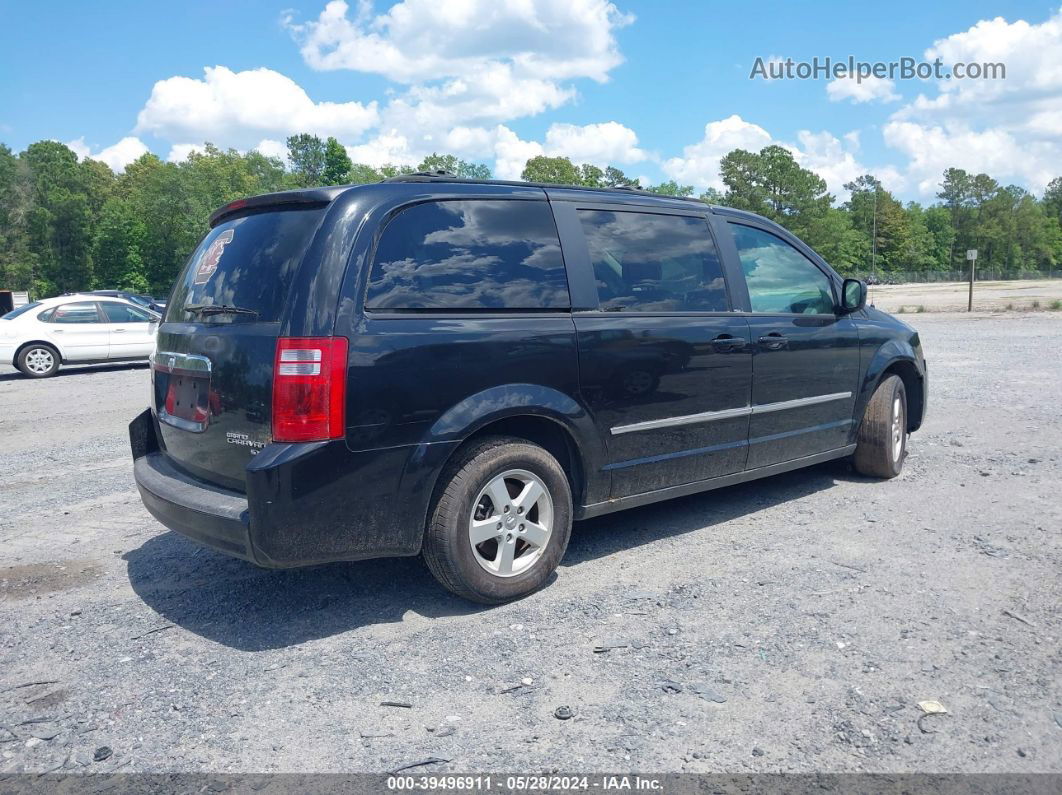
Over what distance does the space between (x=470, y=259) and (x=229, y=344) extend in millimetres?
1179

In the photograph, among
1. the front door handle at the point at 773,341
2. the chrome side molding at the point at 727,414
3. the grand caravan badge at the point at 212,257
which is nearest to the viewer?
the grand caravan badge at the point at 212,257

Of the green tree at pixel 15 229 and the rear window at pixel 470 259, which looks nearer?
the rear window at pixel 470 259

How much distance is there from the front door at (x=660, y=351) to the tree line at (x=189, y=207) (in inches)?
1886

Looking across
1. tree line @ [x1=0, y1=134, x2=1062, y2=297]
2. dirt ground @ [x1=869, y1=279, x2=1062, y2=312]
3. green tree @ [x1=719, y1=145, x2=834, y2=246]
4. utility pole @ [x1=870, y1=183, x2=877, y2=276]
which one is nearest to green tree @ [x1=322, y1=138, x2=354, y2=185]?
tree line @ [x1=0, y1=134, x2=1062, y2=297]

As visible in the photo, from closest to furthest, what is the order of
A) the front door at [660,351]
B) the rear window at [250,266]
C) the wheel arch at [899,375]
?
the rear window at [250,266]
the front door at [660,351]
the wheel arch at [899,375]

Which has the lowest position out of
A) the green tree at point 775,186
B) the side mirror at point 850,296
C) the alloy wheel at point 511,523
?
the alloy wheel at point 511,523

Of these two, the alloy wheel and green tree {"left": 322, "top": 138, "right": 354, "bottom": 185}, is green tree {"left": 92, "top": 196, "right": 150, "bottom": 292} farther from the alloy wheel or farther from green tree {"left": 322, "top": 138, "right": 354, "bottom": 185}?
the alloy wheel

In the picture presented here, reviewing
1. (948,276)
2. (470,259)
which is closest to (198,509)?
(470,259)

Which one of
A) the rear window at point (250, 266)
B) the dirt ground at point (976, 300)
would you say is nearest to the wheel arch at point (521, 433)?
the rear window at point (250, 266)

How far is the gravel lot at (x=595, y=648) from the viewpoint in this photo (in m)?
2.86

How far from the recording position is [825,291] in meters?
5.96

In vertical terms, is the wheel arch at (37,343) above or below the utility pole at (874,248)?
below

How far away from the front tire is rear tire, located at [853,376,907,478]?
306 centimetres

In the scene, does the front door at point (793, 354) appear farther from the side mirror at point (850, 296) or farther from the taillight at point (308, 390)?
the taillight at point (308, 390)
